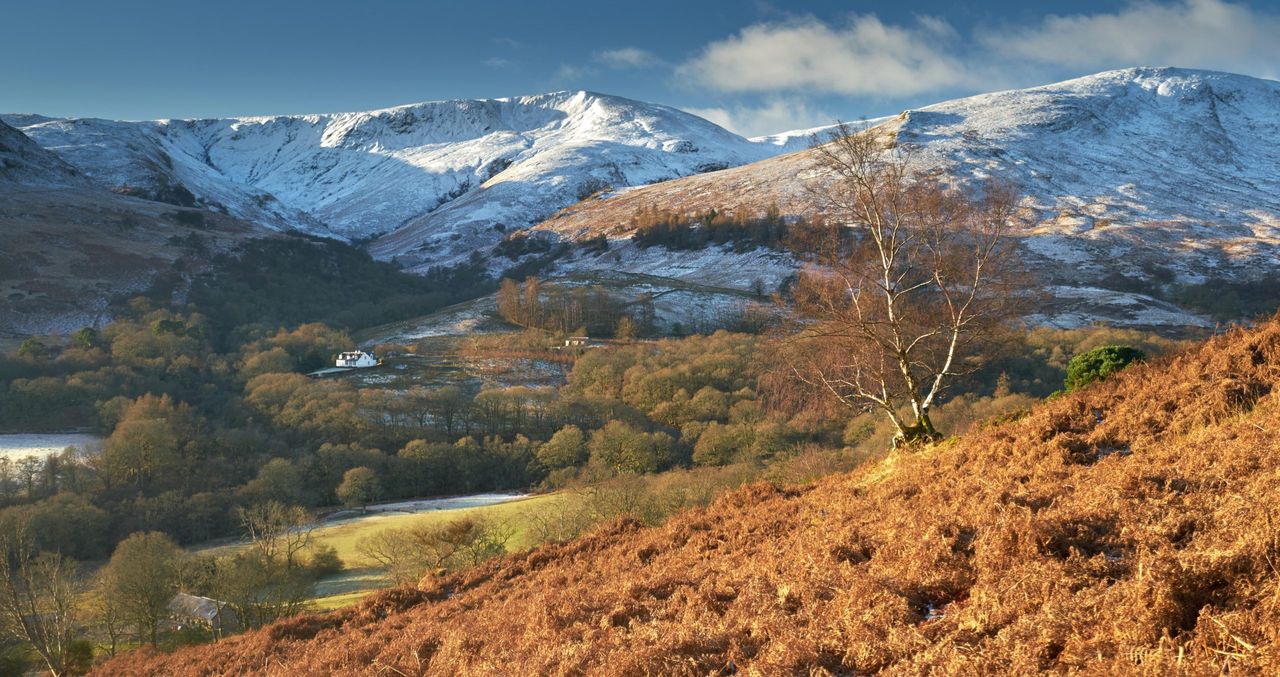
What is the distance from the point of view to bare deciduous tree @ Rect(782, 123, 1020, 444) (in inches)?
654

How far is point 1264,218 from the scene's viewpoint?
592ft

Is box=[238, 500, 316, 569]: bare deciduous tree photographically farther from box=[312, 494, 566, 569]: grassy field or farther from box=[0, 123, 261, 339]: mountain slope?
box=[0, 123, 261, 339]: mountain slope

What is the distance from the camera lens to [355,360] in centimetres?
12169

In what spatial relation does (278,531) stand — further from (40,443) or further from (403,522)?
(40,443)

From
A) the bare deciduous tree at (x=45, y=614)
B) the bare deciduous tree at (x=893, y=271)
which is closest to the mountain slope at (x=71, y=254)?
the bare deciduous tree at (x=45, y=614)

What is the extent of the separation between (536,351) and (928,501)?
114968mm

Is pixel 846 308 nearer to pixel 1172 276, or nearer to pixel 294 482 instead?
pixel 294 482

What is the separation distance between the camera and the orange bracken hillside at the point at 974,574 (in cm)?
588

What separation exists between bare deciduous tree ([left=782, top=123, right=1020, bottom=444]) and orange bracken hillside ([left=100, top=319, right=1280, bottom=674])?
2.65m

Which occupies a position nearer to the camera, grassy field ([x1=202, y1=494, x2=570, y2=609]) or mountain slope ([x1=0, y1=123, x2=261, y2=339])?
grassy field ([x1=202, y1=494, x2=570, y2=609])

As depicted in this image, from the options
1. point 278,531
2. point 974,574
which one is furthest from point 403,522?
point 974,574

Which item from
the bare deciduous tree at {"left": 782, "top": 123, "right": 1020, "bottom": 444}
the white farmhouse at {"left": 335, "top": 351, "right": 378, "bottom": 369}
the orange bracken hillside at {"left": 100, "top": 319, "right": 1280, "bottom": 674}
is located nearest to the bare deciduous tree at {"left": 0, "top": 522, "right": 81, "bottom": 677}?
the orange bracken hillside at {"left": 100, "top": 319, "right": 1280, "bottom": 674}

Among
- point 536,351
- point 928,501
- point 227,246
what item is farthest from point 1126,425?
point 227,246

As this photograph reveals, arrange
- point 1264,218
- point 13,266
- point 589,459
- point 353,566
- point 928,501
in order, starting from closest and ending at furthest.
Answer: point 928,501 → point 353,566 → point 589,459 → point 13,266 → point 1264,218
